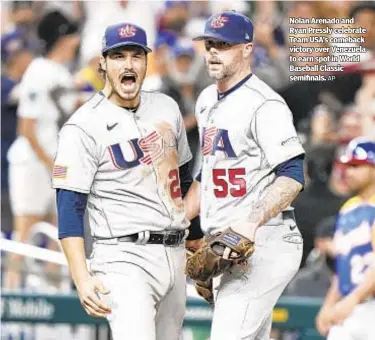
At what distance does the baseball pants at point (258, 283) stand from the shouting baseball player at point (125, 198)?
26cm

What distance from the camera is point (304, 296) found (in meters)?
8.16

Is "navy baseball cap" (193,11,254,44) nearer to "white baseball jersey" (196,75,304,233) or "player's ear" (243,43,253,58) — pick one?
"player's ear" (243,43,253,58)

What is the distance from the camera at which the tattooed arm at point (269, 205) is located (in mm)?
4914

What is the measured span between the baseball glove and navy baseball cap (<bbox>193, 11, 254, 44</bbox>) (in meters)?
0.83

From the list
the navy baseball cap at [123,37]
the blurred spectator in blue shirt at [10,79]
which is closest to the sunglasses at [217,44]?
the navy baseball cap at [123,37]

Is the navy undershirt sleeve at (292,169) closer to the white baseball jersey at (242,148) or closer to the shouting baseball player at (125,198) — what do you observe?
the white baseball jersey at (242,148)

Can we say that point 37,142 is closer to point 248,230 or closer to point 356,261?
point 356,261

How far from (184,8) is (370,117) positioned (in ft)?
6.13

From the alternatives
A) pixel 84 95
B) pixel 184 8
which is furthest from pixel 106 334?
pixel 184 8

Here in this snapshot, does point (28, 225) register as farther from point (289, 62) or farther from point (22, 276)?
point (289, 62)

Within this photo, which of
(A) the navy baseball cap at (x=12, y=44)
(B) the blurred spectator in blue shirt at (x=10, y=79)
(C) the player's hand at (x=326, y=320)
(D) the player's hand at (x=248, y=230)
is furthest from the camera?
(A) the navy baseball cap at (x=12, y=44)

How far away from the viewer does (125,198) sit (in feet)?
17.0

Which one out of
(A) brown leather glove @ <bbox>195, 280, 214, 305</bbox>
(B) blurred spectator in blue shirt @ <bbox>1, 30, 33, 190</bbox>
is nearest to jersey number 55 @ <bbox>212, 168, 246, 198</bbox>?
(A) brown leather glove @ <bbox>195, 280, 214, 305</bbox>

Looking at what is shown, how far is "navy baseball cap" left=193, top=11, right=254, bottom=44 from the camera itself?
5.16m
